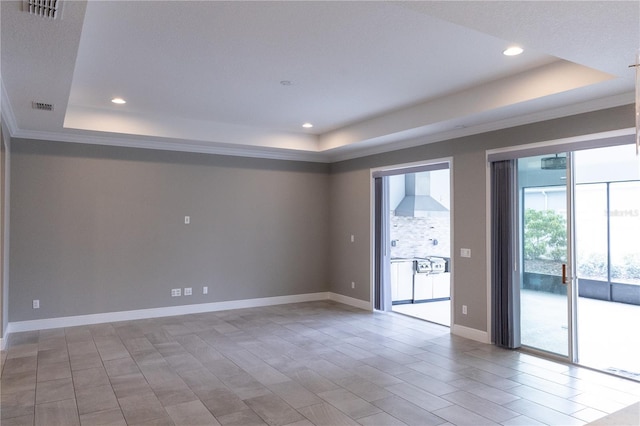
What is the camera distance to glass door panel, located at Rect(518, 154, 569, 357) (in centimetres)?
466

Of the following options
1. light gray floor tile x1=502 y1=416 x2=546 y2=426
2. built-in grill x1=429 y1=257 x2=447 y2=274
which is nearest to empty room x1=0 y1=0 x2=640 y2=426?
light gray floor tile x1=502 y1=416 x2=546 y2=426

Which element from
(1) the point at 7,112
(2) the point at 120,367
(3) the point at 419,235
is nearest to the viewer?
(2) the point at 120,367

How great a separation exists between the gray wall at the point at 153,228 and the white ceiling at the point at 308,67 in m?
0.48

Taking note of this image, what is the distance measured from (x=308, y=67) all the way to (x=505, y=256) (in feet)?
10.4

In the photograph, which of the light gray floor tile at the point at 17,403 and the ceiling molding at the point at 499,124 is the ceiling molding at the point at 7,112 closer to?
the light gray floor tile at the point at 17,403

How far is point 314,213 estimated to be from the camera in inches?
319

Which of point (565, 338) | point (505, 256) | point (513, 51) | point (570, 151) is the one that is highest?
point (513, 51)

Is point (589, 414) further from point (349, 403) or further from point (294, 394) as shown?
point (294, 394)

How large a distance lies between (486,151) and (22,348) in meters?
5.96

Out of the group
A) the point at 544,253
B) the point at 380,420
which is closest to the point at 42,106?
the point at 380,420

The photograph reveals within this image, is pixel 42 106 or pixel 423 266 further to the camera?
pixel 423 266

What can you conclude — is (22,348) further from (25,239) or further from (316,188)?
(316,188)

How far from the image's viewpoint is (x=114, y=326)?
5.99m

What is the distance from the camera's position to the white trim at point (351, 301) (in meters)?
7.26
